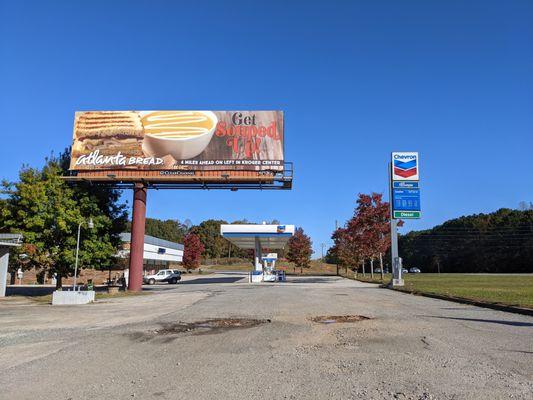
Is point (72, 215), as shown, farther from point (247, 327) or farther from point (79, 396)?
point (79, 396)

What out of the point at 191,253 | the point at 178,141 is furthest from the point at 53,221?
the point at 191,253

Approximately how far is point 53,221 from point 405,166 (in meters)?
25.2

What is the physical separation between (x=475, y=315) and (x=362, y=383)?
31.9ft

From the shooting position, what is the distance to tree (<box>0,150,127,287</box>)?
2808cm

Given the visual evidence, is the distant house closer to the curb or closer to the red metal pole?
the red metal pole

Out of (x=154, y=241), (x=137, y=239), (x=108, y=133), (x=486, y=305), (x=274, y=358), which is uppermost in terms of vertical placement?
(x=108, y=133)

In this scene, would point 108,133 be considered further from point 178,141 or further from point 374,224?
point 374,224

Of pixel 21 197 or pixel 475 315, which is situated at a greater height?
pixel 21 197

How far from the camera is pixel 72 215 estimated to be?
95.5 feet

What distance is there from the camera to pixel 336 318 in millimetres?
14172

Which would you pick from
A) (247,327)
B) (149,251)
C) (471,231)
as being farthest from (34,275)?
(471,231)

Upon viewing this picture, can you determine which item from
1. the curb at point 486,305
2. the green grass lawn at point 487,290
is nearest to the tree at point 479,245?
the green grass lawn at point 487,290

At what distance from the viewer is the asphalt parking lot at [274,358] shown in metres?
6.12

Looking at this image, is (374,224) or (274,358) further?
(374,224)
